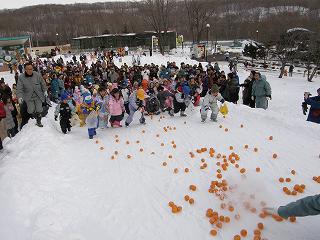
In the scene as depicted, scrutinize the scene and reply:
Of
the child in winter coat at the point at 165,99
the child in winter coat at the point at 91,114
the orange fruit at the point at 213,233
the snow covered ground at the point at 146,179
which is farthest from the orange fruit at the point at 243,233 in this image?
the child in winter coat at the point at 165,99

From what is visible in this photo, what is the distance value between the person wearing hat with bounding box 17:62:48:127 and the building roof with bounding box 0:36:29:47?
1451 inches

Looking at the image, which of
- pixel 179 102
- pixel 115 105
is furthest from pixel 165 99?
pixel 115 105

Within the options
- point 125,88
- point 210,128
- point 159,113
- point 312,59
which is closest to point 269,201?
point 210,128

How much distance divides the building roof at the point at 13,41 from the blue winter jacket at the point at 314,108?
40.9 m

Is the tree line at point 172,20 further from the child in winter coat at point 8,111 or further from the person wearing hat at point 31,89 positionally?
the person wearing hat at point 31,89

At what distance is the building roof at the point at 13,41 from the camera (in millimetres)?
41047

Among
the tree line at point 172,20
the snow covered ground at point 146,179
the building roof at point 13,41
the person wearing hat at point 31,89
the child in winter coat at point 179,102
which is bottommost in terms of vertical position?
the snow covered ground at point 146,179

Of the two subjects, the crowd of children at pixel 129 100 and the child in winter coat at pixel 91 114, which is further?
the crowd of children at pixel 129 100

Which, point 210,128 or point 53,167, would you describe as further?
point 210,128

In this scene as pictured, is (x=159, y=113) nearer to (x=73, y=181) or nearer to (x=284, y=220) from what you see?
(x=73, y=181)

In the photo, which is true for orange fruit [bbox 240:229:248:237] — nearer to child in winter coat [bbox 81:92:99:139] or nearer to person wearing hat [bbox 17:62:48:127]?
child in winter coat [bbox 81:92:99:139]

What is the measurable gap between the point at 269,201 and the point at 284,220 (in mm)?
631

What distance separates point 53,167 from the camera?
7.12 meters

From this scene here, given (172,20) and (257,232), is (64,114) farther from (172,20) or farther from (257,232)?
(172,20)
